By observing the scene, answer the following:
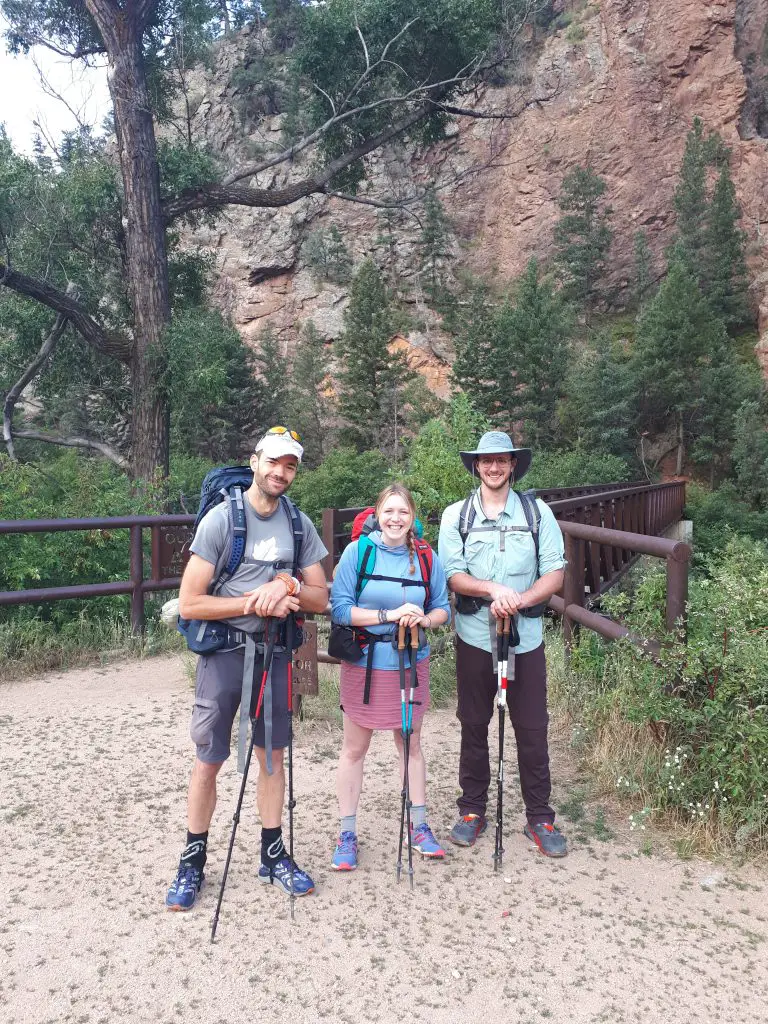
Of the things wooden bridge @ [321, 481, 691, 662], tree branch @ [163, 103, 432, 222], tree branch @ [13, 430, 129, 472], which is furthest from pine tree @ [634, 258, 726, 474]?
tree branch @ [13, 430, 129, 472]

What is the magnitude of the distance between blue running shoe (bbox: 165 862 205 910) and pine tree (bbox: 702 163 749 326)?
159 ft

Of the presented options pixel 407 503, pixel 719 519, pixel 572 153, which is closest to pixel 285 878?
pixel 407 503

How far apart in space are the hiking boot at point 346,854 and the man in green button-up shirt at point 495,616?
515 mm

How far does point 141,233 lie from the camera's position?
519 inches

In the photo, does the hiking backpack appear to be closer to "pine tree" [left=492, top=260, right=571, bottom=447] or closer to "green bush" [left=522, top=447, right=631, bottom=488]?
"green bush" [left=522, top=447, right=631, bottom=488]

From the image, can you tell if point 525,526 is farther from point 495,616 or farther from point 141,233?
point 141,233

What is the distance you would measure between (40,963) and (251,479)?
72.3 inches

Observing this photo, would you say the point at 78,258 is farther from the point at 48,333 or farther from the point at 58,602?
the point at 58,602

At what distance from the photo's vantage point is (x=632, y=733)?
416cm

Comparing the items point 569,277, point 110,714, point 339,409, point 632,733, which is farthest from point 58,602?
point 569,277

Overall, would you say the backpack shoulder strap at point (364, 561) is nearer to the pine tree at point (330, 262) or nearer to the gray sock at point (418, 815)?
the gray sock at point (418, 815)

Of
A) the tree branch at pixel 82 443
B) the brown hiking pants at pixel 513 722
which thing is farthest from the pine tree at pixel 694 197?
the brown hiking pants at pixel 513 722

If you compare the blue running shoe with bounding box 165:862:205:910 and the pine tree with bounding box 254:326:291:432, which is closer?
the blue running shoe with bounding box 165:862:205:910

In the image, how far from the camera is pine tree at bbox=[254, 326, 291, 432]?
1721 inches
